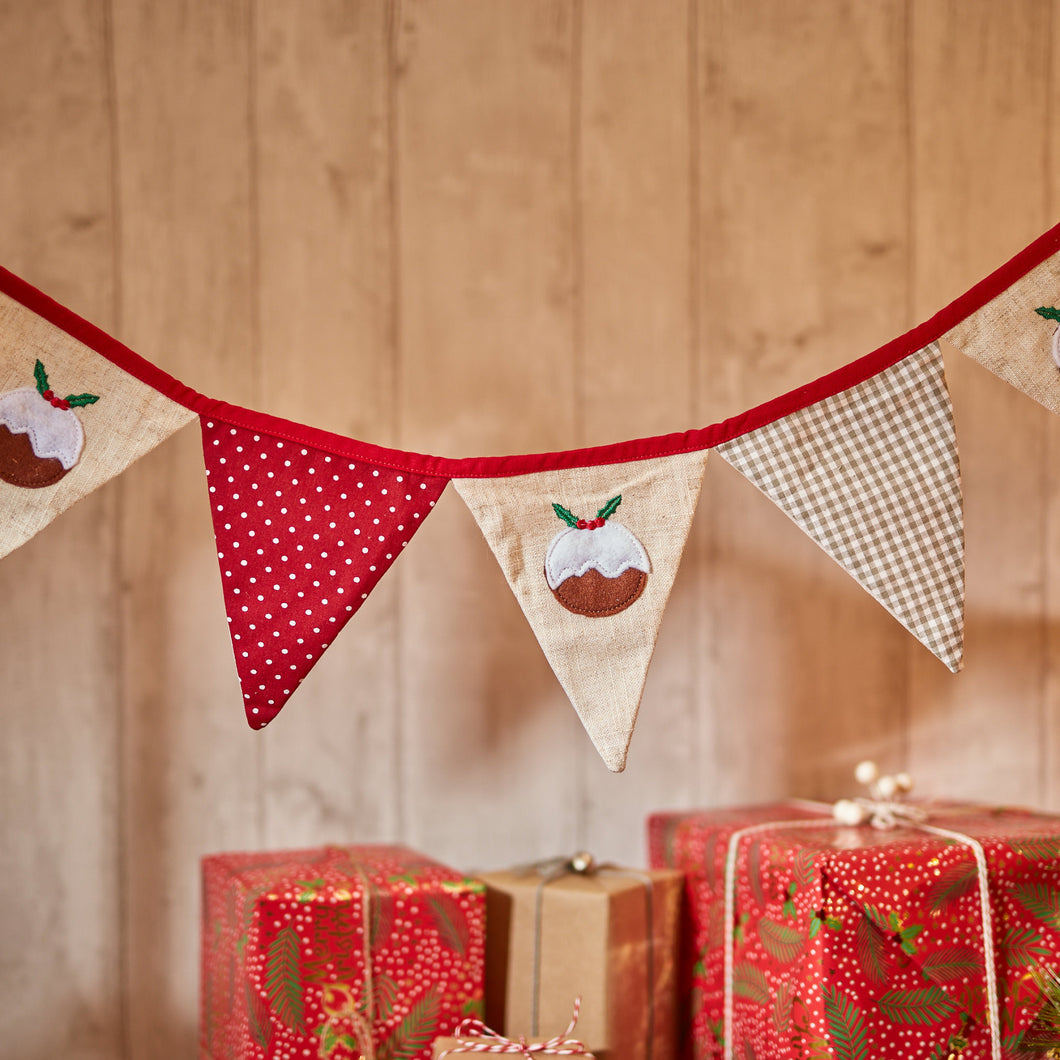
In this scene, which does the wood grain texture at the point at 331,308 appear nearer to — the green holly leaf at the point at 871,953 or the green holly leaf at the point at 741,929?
the green holly leaf at the point at 741,929

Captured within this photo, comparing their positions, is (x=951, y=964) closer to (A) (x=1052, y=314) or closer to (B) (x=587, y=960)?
(B) (x=587, y=960)

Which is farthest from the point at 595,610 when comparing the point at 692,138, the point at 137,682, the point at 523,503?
the point at 692,138

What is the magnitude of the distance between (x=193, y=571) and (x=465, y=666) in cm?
34

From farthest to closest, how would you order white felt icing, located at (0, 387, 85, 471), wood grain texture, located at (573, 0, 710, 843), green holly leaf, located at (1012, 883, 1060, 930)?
wood grain texture, located at (573, 0, 710, 843) → green holly leaf, located at (1012, 883, 1060, 930) → white felt icing, located at (0, 387, 85, 471)

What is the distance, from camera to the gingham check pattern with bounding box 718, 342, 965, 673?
34.2 inches

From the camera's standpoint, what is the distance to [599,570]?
888mm

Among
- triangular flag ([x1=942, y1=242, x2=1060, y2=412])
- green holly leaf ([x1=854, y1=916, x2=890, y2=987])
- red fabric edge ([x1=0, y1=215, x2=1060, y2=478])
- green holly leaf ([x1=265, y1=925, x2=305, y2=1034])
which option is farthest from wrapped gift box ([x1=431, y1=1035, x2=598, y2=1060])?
triangular flag ([x1=942, y1=242, x2=1060, y2=412])

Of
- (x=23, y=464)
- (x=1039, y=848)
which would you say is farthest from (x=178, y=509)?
(x=1039, y=848)

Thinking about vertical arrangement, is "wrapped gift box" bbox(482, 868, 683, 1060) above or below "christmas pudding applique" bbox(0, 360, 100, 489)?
below

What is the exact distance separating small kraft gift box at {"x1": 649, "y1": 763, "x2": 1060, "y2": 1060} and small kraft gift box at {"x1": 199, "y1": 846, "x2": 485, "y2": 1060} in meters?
0.27

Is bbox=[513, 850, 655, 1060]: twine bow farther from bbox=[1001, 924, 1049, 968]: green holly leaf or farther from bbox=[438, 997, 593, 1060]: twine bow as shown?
bbox=[1001, 924, 1049, 968]: green holly leaf

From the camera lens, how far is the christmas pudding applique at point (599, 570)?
89 centimetres

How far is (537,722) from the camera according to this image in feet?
4.08

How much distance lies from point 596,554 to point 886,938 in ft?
1.44
